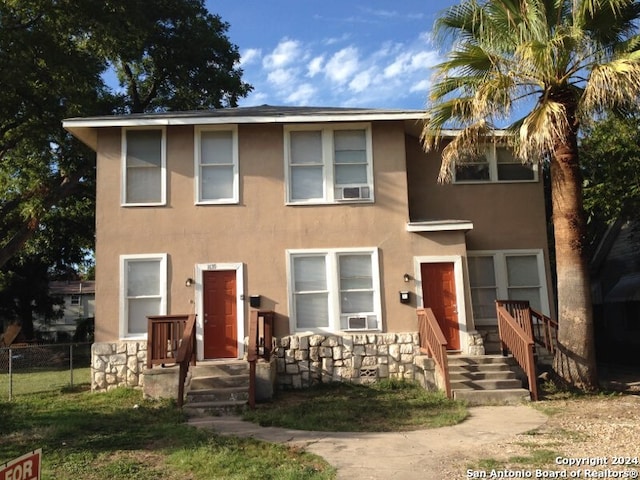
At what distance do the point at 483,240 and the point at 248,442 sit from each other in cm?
841

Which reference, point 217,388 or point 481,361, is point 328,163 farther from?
point 217,388

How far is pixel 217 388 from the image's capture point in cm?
1047

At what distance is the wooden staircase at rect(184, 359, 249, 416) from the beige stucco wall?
62.4 inches

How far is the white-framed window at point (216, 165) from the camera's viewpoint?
12.6 m

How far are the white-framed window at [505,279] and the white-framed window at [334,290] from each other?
2691 millimetres

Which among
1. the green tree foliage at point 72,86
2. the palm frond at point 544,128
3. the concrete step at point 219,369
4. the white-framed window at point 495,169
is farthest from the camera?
the green tree foliage at point 72,86

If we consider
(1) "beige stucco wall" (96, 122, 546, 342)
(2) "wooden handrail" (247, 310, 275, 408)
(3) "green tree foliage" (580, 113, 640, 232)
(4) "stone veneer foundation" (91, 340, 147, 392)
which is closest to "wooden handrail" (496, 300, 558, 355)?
(1) "beige stucco wall" (96, 122, 546, 342)

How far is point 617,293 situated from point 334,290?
404 inches

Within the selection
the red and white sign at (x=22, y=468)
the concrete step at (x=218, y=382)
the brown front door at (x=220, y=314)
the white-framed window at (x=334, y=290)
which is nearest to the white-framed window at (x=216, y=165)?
the brown front door at (x=220, y=314)

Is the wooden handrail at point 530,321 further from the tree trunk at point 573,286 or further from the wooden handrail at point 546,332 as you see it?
the tree trunk at point 573,286

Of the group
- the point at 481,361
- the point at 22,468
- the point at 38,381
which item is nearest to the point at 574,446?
the point at 481,361

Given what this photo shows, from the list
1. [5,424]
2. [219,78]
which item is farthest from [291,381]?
[219,78]

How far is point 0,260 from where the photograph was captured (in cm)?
1853

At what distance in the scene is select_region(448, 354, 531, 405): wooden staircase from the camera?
32.3 ft
